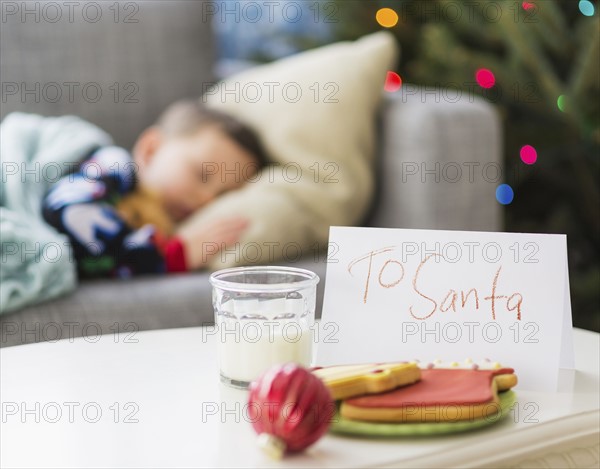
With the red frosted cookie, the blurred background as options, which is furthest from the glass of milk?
the blurred background

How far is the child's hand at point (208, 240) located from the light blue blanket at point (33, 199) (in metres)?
0.19

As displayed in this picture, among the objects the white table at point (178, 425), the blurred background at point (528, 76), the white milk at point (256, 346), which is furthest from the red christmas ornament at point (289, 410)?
the blurred background at point (528, 76)

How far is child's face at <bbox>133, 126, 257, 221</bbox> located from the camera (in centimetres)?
151

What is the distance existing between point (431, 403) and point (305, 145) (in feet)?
3.32

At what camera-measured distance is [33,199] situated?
137 cm

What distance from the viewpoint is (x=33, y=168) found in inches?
55.9

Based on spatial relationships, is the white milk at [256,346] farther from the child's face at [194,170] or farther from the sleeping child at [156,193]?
the child's face at [194,170]

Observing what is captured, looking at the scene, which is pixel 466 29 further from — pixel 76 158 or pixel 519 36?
pixel 76 158

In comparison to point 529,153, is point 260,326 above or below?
below

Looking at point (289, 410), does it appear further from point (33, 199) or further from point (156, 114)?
point (156, 114)

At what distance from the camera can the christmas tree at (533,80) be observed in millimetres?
1741

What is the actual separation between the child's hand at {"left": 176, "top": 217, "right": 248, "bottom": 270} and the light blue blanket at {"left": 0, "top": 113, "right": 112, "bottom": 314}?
193 millimetres

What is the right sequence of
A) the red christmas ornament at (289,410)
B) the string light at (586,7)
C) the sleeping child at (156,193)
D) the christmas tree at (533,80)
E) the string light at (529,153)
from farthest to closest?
the string light at (529,153) < the string light at (586,7) < the christmas tree at (533,80) < the sleeping child at (156,193) < the red christmas ornament at (289,410)

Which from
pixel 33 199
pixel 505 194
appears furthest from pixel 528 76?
pixel 33 199
